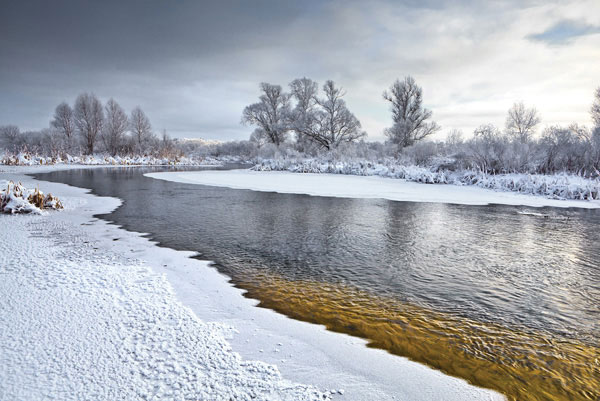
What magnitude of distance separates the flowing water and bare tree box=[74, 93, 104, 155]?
135ft

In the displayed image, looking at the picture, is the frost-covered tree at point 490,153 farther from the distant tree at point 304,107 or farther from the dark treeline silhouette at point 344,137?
the distant tree at point 304,107

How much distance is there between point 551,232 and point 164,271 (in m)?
6.69

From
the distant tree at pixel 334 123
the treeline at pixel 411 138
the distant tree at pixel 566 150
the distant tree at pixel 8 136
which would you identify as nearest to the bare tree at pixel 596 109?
the treeline at pixel 411 138

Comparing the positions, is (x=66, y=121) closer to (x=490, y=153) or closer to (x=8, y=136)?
(x=8, y=136)

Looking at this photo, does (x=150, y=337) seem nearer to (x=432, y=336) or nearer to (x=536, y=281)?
(x=432, y=336)

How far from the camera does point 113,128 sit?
4153 cm

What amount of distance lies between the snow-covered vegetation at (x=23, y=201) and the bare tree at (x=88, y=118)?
40048 millimetres

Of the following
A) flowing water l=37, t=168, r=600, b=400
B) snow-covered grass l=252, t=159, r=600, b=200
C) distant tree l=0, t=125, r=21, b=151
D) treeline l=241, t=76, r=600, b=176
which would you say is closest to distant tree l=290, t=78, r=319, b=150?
treeline l=241, t=76, r=600, b=176

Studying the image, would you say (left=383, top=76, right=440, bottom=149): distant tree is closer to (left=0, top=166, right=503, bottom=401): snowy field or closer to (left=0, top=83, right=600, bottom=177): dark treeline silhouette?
(left=0, top=83, right=600, bottom=177): dark treeline silhouette

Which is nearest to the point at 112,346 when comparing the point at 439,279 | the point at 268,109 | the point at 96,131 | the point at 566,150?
the point at 439,279

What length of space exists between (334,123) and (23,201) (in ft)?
78.2

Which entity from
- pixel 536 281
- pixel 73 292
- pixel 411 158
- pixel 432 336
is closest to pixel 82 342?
pixel 73 292

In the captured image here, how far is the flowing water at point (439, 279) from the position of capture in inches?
85.0

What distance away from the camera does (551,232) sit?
5.80 metres
